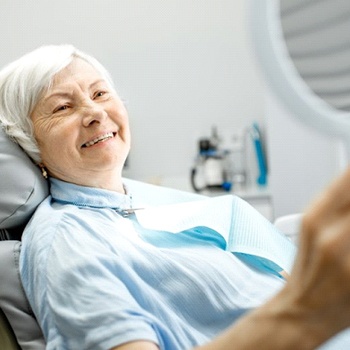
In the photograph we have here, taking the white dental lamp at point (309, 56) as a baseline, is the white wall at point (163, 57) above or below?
below

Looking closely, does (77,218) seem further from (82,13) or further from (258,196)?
(82,13)

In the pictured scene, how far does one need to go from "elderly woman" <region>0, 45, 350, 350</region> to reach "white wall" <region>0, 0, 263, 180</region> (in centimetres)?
223

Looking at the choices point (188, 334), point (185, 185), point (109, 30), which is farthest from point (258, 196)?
point (188, 334)

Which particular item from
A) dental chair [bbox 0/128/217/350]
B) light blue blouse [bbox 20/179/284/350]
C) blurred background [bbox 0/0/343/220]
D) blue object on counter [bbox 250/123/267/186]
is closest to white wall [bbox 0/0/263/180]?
blurred background [bbox 0/0/343/220]

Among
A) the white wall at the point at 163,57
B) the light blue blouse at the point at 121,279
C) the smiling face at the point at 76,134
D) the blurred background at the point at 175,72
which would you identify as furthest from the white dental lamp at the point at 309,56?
the white wall at the point at 163,57

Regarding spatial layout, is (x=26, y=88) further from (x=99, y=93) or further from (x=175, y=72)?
(x=175, y=72)

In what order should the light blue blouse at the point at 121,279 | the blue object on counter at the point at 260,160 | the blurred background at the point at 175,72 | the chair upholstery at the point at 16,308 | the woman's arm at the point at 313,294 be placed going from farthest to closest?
the blurred background at the point at 175,72, the blue object on counter at the point at 260,160, the chair upholstery at the point at 16,308, the light blue blouse at the point at 121,279, the woman's arm at the point at 313,294

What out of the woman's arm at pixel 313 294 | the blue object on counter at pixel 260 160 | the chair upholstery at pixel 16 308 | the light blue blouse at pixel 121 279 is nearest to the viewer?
the woman's arm at pixel 313 294

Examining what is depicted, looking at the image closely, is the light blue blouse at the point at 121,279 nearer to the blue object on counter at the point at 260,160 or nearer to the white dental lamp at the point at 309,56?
the white dental lamp at the point at 309,56

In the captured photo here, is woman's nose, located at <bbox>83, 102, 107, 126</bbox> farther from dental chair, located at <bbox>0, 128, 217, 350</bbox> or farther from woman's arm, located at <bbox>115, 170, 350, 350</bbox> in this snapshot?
woman's arm, located at <bbox>115, 170, 350, 350</bbox>

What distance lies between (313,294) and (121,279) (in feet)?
1.94

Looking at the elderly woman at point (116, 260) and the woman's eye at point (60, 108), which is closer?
the elderly woman at point (116, 260)

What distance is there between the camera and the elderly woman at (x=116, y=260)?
565 millimetres

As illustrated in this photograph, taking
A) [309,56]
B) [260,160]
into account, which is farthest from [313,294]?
[260,160]
